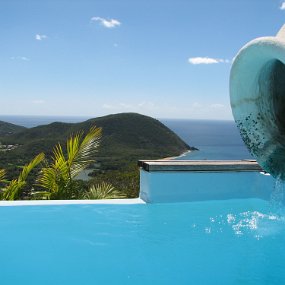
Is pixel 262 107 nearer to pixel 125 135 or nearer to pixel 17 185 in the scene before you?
pixel 17 185

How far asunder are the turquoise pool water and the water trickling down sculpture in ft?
2.97

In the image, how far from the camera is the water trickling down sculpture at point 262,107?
3.48 m

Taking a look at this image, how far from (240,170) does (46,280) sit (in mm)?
3696

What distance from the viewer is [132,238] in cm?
436

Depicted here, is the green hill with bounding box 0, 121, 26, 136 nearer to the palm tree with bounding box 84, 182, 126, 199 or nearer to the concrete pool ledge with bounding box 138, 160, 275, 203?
the palm tree with bounding box 84, 182, 126, 199

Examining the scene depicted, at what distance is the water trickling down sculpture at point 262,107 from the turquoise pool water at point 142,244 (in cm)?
91

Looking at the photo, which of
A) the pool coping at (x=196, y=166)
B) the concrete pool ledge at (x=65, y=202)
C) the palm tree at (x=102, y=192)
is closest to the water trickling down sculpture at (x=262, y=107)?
the pool coping at (x=196, y=166)

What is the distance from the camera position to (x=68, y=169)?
6.27 metres

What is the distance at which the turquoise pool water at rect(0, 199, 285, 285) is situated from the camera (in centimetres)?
344

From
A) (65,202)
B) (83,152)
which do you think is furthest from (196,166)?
(65,202)

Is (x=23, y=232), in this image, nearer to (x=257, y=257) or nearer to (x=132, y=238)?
(x=132, y=238)

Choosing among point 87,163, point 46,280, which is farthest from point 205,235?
point 87,163

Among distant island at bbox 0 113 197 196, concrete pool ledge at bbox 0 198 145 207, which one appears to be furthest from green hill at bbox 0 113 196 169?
concrete pool ledge at bbox 0 198 145 207

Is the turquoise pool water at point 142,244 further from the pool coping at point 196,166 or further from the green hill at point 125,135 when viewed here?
the green hill at point 125,135
